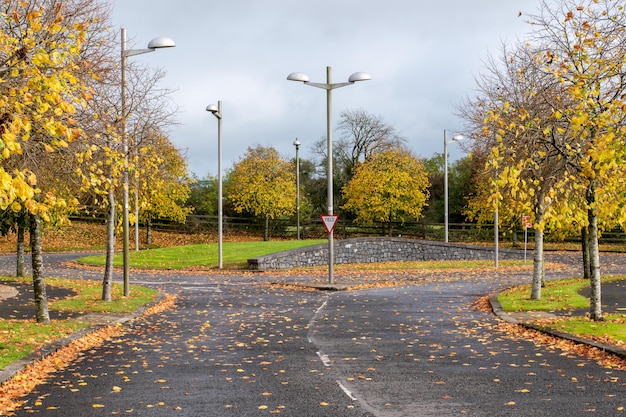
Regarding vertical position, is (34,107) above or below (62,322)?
above

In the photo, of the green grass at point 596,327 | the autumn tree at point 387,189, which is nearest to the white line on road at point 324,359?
the green grass at point 596,327

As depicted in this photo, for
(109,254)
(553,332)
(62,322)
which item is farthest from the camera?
(109,254)

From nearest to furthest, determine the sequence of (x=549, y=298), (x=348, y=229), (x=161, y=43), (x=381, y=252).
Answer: (x=161, y=43), (x=549, y=298), (x=381, y=252), (x=348, y=229)

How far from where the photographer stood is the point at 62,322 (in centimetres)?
1527

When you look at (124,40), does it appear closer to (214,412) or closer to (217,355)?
(217,355)

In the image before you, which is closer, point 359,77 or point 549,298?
point 549,298

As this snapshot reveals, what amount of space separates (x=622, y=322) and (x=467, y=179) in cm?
5189

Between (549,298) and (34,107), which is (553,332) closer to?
(549,298)

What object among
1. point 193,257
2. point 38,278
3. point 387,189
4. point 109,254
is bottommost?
point 193,257

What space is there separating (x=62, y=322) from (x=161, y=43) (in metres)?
7.13

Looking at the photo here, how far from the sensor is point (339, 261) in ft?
138

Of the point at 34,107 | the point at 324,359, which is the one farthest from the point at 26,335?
the point at 324,359

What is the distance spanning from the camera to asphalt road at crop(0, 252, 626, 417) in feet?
26.8

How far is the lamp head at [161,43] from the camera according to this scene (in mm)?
18516
